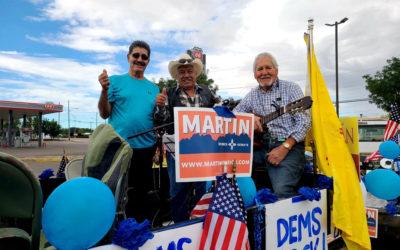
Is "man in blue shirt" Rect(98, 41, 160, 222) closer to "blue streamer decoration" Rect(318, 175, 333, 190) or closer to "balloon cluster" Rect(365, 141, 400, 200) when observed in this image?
"blue streamer decoration" Rect(318, 175, 333, 190)

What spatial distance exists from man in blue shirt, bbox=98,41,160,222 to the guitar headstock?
139 cm

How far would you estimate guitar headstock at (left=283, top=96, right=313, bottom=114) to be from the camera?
240cm

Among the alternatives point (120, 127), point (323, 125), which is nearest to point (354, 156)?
point (323, 125)

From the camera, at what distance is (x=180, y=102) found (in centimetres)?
278

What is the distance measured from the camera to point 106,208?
4.11 ft

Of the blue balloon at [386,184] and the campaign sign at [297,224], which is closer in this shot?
the campaign sign at [297,224]

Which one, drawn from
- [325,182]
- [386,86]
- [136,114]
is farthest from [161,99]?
[386,86]

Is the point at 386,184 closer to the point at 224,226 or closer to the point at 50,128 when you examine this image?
the point at 224,226

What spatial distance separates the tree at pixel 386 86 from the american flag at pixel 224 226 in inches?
856

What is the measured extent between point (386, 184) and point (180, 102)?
248cm

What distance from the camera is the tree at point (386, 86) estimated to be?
749 inches

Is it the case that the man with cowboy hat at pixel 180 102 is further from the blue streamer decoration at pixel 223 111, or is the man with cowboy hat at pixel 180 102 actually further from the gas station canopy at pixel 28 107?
the gas station canopy at pixel 28 107

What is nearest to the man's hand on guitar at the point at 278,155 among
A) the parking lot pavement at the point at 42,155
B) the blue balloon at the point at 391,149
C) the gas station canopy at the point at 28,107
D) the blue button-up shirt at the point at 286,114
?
the blue button-up shirt at the point at 286,114

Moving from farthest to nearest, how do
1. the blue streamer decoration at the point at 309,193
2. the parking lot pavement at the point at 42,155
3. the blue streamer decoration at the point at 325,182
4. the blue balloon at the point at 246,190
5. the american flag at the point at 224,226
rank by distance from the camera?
the parking lot pavement at the point at 42,155
the blue streamer decoration at the point at 325,182
the blue streamer decoration at the point at 309,193
the blue balloon at the point at 246,190
the american flag at the point at 224,226
